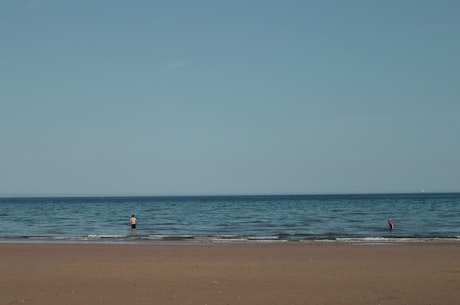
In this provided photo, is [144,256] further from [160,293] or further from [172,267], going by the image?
[160,293]

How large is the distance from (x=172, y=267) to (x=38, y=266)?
4.23 m

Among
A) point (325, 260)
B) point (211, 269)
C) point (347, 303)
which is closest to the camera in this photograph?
point (347, 303)

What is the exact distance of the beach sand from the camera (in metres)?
11.4

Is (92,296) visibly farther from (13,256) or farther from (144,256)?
(13,256)

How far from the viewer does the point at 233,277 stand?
14203mm

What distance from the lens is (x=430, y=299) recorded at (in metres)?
11.1

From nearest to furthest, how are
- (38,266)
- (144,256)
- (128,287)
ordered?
(128,287), (38,266), (144,256)

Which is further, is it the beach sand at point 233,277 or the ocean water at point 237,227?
the ocean water at point 237,227

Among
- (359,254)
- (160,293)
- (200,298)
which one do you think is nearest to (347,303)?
(200,298)

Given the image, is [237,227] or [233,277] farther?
[237,227]

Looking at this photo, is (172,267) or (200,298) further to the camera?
(172,267)

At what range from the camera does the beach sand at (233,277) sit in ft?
37.5

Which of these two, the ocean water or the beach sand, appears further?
the ocean water

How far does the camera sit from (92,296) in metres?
11.7
